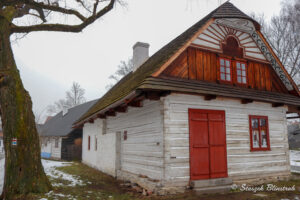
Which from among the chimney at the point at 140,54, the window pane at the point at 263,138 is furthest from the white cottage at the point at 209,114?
the chimney at the point at 140,54

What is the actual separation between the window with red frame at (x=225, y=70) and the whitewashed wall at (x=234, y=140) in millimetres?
966

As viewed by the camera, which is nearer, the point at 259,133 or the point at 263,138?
the point at 259,133

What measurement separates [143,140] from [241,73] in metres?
4.82

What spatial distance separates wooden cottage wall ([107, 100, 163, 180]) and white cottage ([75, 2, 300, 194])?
3 centimetres

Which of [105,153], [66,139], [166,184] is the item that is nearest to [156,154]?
[166,184]

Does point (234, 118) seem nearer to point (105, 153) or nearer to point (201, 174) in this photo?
point (201, 174)

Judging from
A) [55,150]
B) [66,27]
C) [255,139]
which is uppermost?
[66,27]

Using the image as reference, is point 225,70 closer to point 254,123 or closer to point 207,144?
point 254,123

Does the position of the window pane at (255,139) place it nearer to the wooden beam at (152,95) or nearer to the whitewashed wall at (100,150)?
the wooden beam at (152,95)

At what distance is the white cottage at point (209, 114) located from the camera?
25.3ft

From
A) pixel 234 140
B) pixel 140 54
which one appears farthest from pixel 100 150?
pixel 234 140

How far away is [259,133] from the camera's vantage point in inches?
383

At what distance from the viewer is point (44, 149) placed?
100ft

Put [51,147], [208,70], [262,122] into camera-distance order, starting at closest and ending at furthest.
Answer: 1. [208,70]
2. [262,122]
3. [51,147]
